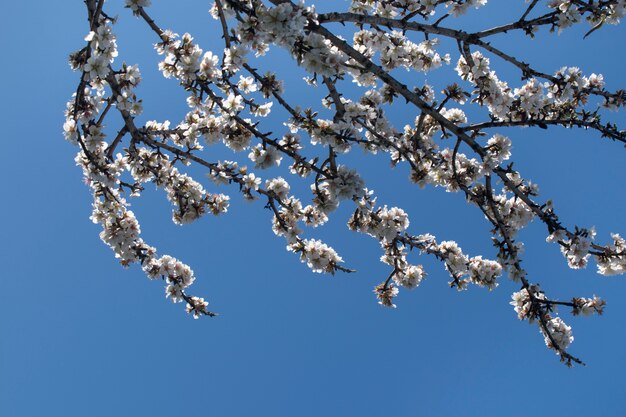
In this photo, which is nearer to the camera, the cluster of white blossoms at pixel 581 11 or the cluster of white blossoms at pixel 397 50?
the cluster of white blossoms at pixel 581 11

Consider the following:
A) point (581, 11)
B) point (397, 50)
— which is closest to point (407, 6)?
point (397, 50)

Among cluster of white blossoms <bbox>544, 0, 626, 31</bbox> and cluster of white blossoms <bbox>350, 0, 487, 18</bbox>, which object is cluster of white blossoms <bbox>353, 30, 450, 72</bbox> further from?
cluster of white blossoms <bbox>544, 0, 626, 31</bbox>

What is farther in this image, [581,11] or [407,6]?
[407,6]

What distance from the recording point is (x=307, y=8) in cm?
484

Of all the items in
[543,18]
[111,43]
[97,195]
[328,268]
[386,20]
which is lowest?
[97,195]

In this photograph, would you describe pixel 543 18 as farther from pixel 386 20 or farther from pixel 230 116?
pixel 230 116

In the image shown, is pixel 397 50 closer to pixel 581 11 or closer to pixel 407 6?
pixel 407 6

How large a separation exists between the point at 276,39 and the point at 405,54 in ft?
10.9

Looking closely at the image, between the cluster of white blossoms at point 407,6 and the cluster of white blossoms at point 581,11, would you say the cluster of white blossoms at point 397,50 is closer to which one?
the cluster of white blossoms at point 407,6

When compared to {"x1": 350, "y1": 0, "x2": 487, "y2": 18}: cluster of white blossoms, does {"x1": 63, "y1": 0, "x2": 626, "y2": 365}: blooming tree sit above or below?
below

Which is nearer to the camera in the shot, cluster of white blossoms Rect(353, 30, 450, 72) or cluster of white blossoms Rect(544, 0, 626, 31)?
cluster of white blossoms Rect(544, 0, 626, 31)

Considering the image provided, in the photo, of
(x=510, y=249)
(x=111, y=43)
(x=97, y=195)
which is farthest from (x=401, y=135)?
(x=97, y=195)

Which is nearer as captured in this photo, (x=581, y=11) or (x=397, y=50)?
(x=581, y=11)

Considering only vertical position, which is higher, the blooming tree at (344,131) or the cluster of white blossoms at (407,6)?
the cluster of white blossoms at (407,6)
